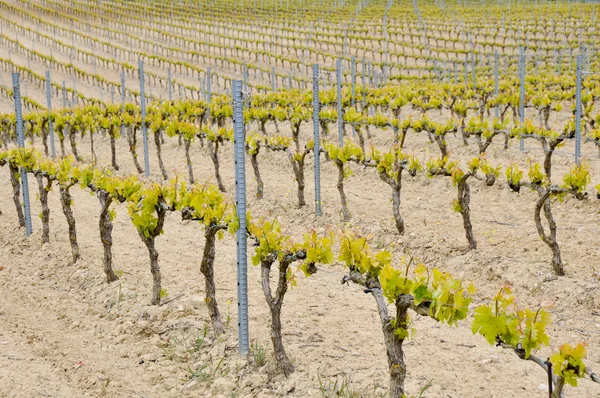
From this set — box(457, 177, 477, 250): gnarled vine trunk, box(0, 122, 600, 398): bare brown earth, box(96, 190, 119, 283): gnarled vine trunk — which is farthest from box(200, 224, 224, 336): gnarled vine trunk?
box(457, 177, 477, 250): gnarled vine trunk

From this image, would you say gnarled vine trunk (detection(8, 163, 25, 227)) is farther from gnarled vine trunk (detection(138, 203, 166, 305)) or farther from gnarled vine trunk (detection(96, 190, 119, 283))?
gnarled vine trunk (detection(138, 203, 166, 305))

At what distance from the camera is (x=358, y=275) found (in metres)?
5.61

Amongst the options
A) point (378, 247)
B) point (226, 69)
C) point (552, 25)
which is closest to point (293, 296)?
point (378, 247)

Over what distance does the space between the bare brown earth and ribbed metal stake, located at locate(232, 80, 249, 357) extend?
287 millimetres

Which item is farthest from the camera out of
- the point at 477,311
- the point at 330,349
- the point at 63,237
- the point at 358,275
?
the point at 63,237

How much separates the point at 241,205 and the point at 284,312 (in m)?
1.70

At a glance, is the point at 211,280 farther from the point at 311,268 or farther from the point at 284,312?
the point at 311,268

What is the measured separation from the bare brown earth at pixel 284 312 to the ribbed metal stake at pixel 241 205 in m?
0.29

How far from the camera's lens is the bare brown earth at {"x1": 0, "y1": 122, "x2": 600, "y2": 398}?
6340 mm

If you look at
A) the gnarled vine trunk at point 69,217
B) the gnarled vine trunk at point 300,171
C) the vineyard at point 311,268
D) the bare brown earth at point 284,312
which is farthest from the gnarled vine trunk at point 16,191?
the gnarled vine trunk at point 300,171

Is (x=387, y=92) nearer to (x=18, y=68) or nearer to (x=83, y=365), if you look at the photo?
(x=83, y=365)

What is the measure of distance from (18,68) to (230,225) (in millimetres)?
38548

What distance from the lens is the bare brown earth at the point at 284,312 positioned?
634cm

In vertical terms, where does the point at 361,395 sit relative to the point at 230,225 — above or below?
below
